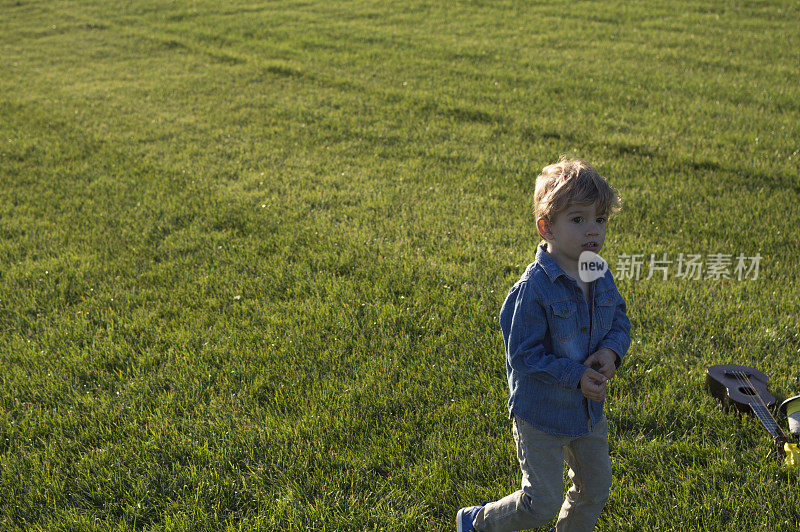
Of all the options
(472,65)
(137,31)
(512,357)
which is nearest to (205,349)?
(512,357)

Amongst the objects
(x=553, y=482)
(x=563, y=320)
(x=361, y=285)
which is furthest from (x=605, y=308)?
(x=361, y=285)

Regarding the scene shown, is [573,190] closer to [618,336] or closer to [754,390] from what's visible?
[618,336]

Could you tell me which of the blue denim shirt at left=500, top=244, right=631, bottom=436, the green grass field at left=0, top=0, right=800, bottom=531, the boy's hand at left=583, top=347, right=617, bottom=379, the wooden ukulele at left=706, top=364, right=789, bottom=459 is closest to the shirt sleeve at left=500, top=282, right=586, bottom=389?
the blue denim shirt at left=500, top=244, right=631, bottom=436

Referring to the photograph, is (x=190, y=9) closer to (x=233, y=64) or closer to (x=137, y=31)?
(x=137, y=31)

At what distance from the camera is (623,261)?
18.6 ft

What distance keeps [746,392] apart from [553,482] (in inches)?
71.3

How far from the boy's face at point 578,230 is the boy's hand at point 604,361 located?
425 mm

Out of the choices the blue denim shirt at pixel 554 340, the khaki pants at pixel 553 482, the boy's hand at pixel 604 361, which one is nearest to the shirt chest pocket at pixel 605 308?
the blue denim shirt at pixel 554 340

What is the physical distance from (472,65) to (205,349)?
975 cm

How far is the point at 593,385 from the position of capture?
245cm

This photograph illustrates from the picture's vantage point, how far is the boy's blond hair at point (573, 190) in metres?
2.52

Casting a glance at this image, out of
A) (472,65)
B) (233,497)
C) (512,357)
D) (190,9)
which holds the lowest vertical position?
(233,497)

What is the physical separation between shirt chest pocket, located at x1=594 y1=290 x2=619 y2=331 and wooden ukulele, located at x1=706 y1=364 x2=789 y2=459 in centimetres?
154

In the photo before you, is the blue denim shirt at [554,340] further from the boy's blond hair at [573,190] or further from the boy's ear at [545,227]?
the boy's blond hair at [573,190]
